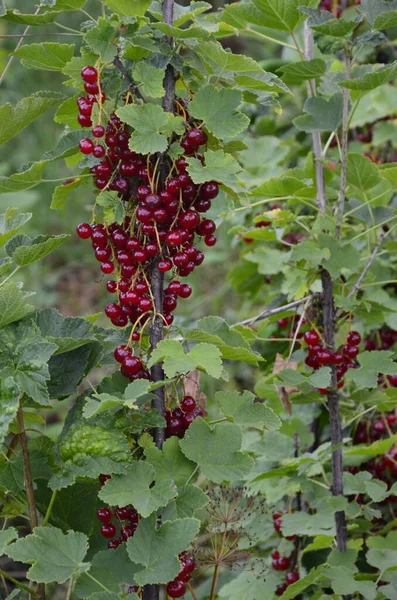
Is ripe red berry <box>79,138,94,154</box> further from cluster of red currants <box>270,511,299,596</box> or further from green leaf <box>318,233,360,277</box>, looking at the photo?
cluster of red currants <box>270,511,299,596</box>

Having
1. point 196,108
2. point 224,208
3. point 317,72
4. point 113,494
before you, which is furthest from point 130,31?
point 113,494

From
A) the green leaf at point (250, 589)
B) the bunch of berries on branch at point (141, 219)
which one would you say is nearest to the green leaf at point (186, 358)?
the bunch of berries on branch at point (141, 219)

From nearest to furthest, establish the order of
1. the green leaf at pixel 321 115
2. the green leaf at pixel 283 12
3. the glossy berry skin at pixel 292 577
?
the green leaf at pixel 283 12, the green leaf at pixel 321 115, the glossy berry skin at pixel 292 577

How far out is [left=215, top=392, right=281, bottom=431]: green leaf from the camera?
3.13 ft

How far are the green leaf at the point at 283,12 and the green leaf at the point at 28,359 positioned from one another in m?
0.65

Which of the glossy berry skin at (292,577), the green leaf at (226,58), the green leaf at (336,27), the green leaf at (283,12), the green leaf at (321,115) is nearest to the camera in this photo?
the green leaf at (226,58)

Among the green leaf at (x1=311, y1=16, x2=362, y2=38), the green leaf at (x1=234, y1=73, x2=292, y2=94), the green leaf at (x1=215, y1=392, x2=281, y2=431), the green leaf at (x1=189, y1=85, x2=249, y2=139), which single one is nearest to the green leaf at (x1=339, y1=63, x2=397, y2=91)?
the green leaf at (x1=311, y1=16, x2=362, y2=38)

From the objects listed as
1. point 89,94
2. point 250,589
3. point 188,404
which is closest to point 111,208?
point 89,94

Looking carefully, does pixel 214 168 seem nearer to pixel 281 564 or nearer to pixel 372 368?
pixel 372 368

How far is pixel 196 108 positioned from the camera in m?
0.94

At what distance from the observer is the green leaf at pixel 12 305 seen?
92 cm

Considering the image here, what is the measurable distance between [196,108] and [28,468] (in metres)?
0.49

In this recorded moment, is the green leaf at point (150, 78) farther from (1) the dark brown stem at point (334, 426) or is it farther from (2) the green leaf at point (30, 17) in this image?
(1) the dark brown stem at point (334, 426)

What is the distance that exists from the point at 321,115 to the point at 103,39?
0.54 meters
